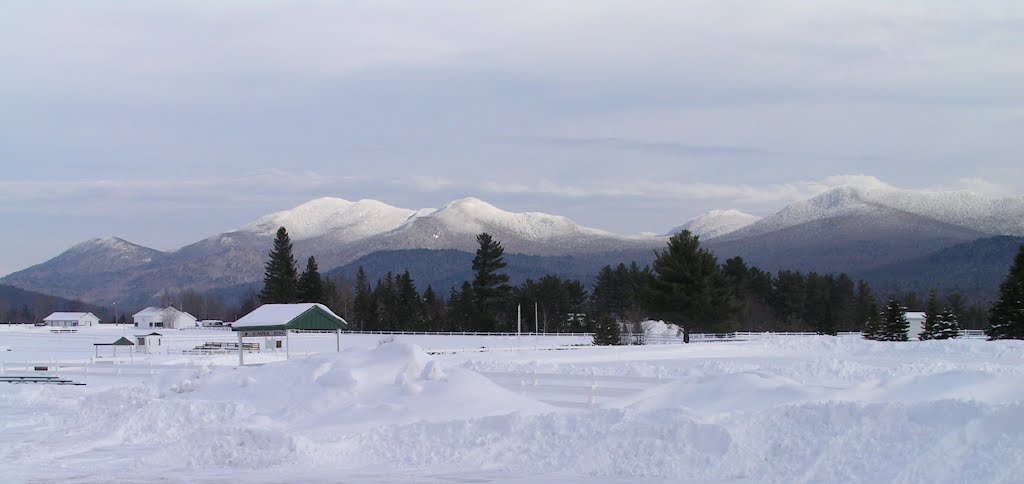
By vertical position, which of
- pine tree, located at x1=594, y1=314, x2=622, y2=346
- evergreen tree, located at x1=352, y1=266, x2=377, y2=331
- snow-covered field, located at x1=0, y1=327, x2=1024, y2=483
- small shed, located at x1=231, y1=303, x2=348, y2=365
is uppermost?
evergreen tree, located at x1=352, y1=266, x2=377, y2=331

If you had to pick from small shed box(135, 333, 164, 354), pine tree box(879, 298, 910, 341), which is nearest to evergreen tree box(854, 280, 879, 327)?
pine tree box(879, 298, 910, 341)

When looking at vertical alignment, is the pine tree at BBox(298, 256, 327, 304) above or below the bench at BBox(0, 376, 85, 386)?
above

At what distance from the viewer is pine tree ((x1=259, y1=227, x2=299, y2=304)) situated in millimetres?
108875

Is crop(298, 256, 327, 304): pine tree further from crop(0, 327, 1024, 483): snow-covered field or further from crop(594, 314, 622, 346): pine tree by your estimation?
crop(0, 327, 1024, 483): snow-covered field

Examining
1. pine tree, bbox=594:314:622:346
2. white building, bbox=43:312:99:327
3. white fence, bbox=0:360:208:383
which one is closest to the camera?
white fence, bbox=0:360:208:383

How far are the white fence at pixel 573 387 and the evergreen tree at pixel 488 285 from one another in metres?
70.1

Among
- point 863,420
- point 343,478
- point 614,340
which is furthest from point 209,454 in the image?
point 614,340

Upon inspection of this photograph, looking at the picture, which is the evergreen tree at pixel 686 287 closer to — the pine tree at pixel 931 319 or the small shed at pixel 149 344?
the pine tree at pixel 931 319

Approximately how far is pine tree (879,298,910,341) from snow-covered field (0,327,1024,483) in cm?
4988

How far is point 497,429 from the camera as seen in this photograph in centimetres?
1798

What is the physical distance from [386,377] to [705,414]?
9548mm

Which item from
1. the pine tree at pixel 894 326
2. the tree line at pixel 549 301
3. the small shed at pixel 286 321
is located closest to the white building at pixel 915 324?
the tree line at pixel 549 301

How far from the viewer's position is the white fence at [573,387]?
24178 mm

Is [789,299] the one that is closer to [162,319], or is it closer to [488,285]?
[488,285]
